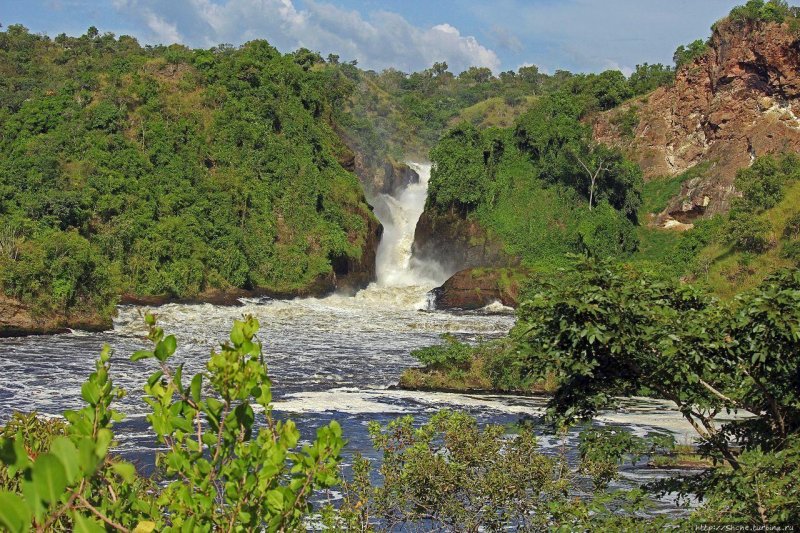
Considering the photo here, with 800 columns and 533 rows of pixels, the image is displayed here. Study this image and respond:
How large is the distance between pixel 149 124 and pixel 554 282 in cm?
4652

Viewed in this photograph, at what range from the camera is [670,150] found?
57.9 m

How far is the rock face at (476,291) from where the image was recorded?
1796 inches

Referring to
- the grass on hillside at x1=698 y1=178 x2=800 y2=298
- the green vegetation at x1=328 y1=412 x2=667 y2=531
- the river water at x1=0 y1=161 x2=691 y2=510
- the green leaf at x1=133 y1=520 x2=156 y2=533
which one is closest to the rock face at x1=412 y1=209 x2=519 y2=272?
the river water at x1=0 y1=161 x2=691 y2=510

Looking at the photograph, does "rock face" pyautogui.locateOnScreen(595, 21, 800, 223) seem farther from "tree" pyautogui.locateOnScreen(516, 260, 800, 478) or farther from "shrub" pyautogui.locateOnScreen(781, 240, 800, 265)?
"tree" pyautogui.locateOnScreen(516, 260, 800, 478)

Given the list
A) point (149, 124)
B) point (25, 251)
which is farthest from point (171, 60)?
point (25, 251)

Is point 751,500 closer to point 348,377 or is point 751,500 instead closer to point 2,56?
point 348,377

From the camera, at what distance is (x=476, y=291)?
45781 millimetres

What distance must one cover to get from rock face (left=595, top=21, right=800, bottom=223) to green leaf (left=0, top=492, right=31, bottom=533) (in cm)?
5211

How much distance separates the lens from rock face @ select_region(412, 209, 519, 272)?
178ft

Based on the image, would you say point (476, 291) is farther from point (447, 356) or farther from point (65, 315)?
point (65, 315)

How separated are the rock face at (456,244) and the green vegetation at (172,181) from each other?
3.74 meters

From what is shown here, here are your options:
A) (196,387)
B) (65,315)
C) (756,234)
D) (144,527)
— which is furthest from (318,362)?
(144,527)

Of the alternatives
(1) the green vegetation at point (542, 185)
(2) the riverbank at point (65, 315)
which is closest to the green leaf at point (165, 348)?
(2) the riverbank at point (65, 315)

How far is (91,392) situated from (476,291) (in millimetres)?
42956
